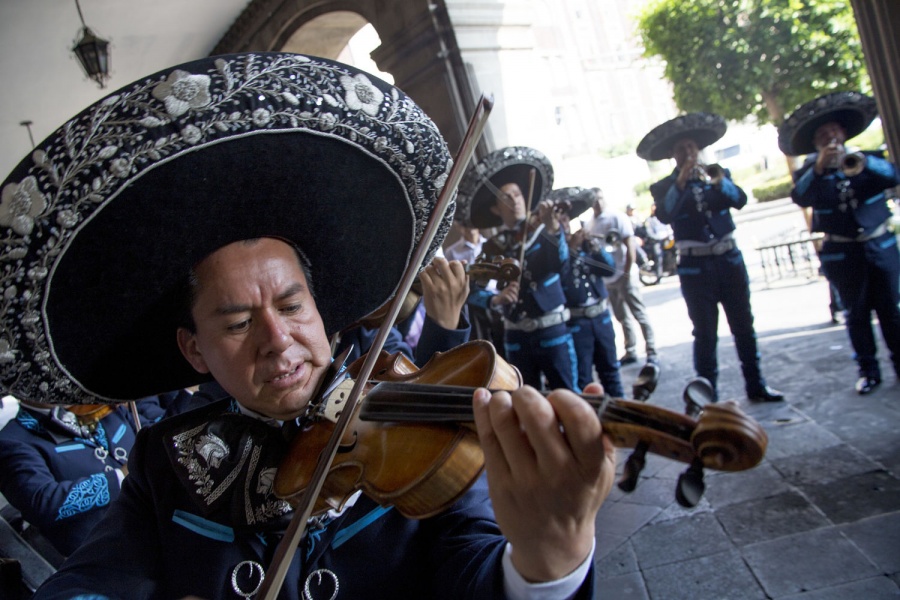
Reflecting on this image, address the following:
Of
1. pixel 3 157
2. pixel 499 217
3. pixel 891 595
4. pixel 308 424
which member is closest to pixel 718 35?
pixel 499 217

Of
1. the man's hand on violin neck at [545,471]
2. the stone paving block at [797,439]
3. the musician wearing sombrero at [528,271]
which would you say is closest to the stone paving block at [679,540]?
the stone paving block at [797,439]

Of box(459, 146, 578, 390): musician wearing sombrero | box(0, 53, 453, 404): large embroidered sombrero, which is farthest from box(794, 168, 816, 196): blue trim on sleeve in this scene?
box(0, 53, 453, 404): large embroidered sombrero

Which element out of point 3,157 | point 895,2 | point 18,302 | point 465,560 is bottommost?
point 465,560

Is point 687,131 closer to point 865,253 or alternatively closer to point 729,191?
point 729,191

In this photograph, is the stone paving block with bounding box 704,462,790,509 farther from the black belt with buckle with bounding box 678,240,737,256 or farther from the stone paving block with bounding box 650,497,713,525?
the black belt with buckle with bounding box 678,240,737,256

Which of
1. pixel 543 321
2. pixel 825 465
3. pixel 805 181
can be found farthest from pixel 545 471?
pixel 805 181

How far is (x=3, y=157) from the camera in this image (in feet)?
28.8

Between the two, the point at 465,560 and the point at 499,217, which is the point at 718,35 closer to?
the point at 499,217

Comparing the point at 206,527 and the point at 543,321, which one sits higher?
the point at 206,527

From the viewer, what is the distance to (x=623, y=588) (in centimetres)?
289

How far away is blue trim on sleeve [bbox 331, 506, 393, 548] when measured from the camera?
1.28m

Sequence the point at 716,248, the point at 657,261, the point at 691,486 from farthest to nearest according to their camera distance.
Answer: the point at 657,261, the point at 716,248, the point at 691,486

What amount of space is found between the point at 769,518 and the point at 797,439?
94cm

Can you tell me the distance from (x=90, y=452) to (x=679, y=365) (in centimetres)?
502
